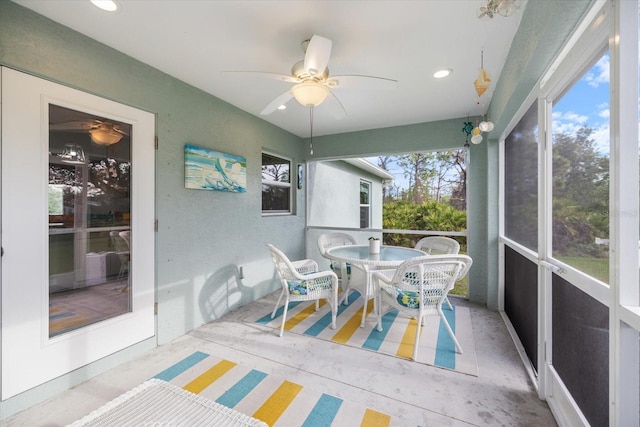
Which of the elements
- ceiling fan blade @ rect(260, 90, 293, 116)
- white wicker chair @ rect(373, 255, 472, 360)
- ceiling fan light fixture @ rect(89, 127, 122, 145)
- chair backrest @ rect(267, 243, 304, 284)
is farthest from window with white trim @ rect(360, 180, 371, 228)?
ceiling fan light fixture @ rect(89, 127, 122, 145)

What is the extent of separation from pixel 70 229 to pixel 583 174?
330cm

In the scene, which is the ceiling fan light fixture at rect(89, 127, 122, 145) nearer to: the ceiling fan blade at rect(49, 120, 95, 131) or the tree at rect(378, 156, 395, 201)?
the ceiling fan blade at rect(49, 120, 95, 131)

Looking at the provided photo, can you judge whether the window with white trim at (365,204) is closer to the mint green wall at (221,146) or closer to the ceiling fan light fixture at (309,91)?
the mint green wall at (221,146)

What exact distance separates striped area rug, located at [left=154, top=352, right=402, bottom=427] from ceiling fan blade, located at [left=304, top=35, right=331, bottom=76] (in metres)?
2.24

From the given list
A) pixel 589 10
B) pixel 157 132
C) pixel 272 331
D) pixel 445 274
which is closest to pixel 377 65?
pixel 589 10

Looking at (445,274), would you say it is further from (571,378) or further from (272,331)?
(272,331)

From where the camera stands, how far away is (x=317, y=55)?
1.69 m

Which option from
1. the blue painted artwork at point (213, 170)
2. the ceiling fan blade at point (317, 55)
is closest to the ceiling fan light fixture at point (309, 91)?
the ceiling fan blade at point (317, 55)

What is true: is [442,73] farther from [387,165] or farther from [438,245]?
[387,165]

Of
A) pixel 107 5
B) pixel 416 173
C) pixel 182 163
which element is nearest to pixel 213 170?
pixel 182 163

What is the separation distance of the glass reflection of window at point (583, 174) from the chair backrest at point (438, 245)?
5.33ft

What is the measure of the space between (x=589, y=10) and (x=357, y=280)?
281 cm

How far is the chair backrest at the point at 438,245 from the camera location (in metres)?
3.28

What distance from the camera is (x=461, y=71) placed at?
7.97 feet
